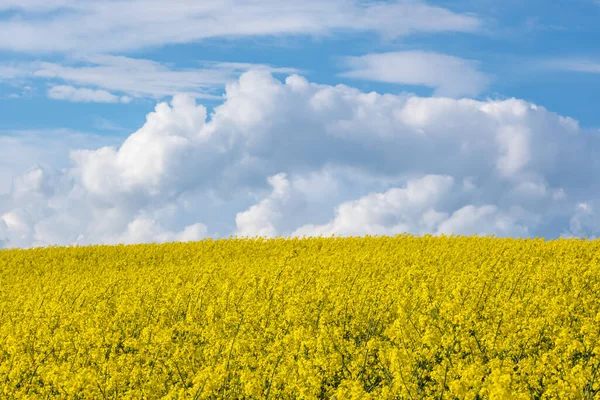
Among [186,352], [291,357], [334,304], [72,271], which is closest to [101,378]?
[186,352]

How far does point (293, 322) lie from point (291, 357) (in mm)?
2442

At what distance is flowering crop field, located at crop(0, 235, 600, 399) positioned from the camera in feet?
22.7

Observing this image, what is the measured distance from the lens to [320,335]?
8164 mm

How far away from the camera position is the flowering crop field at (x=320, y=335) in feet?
22.7

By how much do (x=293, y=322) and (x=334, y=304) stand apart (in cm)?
104

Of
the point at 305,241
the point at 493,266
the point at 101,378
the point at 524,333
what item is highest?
the point at 305,241


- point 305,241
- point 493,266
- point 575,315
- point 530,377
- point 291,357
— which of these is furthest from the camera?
point 305,241

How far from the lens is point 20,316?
13.4 meters

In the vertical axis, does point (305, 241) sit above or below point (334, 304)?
above

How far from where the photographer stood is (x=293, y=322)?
32.8ft

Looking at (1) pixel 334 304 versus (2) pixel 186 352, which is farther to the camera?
(1) pixel 334 304

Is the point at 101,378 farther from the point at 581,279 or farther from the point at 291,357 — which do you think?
the point at 581,279

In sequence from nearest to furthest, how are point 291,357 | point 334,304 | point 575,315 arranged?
point 291,357, point 575,315, point 334,304

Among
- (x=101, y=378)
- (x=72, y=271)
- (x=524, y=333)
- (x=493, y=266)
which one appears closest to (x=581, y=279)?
(x=493, y=266)
